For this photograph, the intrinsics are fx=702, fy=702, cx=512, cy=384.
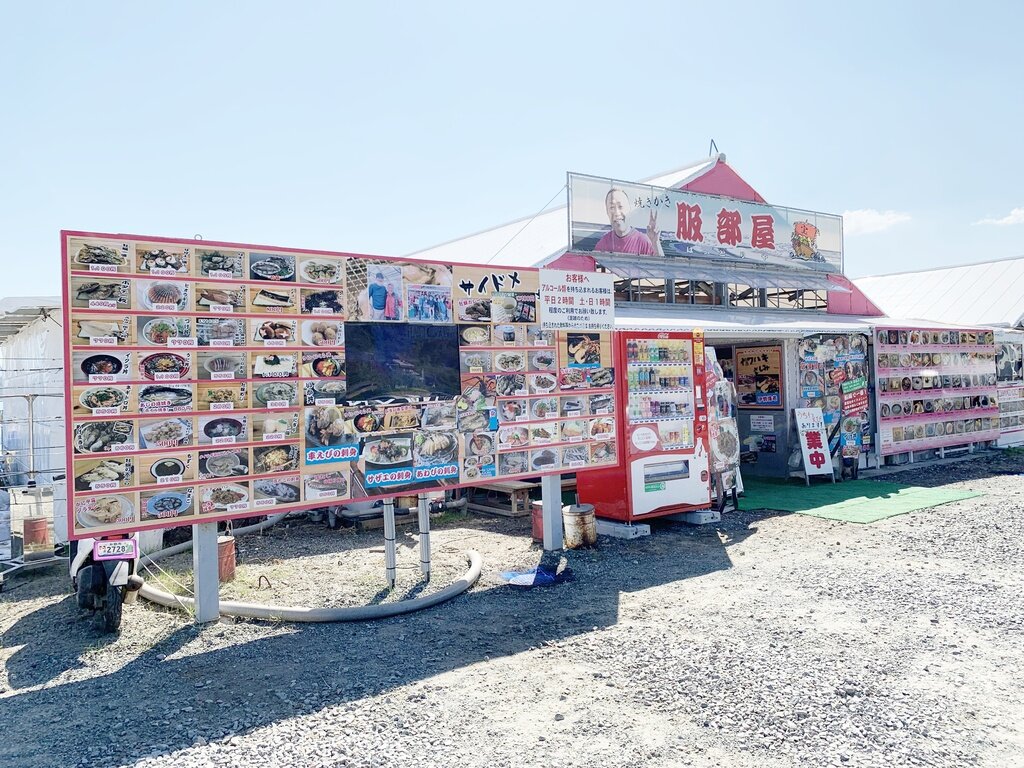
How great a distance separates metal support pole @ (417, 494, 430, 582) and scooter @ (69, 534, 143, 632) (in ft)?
8.75

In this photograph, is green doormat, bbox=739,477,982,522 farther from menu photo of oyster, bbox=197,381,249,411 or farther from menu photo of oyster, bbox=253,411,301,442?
menu photo of oyster, bbox=197,381,249,411

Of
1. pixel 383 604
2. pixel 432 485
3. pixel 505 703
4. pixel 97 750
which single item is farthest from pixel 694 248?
pixel 97 750

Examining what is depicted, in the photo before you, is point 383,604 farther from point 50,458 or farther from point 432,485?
point 50,458

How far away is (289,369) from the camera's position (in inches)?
249

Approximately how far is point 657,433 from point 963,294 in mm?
19709

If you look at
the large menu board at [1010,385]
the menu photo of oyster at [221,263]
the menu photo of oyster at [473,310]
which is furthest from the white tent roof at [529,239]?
the large menu board at [1010,385]

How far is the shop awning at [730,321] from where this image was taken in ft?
39.3

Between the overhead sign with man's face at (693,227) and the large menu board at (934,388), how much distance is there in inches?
127

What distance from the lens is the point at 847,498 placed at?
11.7 meters

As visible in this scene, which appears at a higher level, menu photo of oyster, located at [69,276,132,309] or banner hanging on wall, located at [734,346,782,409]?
menu photo of oyster, located at [69,276,132,309]

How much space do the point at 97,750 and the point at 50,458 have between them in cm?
857

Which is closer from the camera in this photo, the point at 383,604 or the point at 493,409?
the point at 383,604

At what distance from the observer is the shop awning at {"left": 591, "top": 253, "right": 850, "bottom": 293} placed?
13898mm

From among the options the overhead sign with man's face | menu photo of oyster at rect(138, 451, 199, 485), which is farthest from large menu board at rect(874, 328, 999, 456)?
menu photo of oyster at rect(138, 451, 199, 485)
